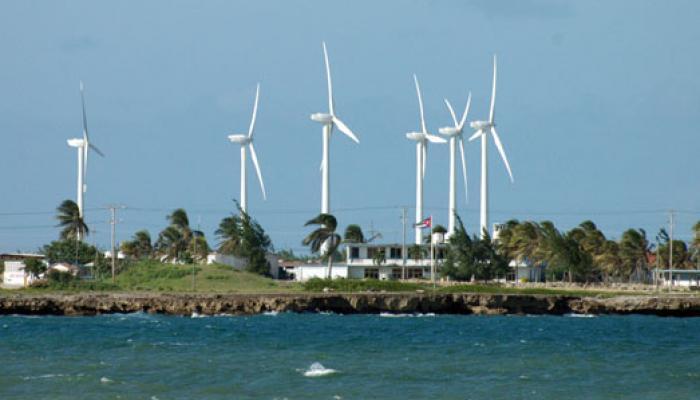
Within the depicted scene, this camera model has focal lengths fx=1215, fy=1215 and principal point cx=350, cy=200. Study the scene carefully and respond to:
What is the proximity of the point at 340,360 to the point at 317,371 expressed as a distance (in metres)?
6.08

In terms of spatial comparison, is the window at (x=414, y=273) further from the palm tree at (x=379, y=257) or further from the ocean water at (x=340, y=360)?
the ocean water at (x=340, y=360)

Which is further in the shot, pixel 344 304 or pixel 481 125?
pixel 481 125

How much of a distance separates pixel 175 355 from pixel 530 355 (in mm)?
17164

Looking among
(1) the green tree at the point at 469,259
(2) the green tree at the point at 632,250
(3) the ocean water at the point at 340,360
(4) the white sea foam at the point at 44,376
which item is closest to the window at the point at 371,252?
(1) the green tree at the point at 469,259

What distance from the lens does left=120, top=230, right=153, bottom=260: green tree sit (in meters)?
182

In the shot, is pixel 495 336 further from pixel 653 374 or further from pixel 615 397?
pixel 615 397

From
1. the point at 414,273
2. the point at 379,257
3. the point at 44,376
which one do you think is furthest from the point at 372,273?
the point at 44,376

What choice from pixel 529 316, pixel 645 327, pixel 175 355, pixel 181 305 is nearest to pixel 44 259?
pixel 181 305

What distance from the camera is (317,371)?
4947 centimetres

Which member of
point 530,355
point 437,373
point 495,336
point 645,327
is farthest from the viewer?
point 645,327

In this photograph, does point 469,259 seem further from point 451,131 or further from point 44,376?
point 44,376

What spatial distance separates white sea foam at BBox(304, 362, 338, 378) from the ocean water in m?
0.04

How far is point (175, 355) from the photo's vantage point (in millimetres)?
56562

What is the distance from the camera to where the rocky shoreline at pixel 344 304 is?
326 ft
